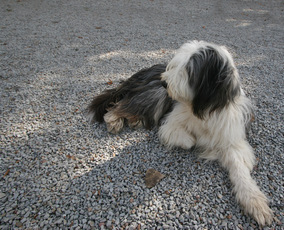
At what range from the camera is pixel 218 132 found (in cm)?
233

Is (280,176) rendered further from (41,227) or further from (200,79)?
(41,227)

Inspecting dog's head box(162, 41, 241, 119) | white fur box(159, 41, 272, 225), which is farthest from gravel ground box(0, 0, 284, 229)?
dog's head box(162, 41, 241, 119)

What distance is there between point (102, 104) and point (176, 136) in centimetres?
135

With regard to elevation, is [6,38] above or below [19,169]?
above

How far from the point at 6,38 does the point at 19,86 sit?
3124 mm

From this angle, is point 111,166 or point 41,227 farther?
point 111,166

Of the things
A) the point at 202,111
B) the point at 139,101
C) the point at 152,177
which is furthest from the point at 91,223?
the point at 139,101

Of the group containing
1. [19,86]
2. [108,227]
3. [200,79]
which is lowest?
[108,227]

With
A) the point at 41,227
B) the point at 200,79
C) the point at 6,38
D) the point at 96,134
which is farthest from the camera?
the point at 6,38

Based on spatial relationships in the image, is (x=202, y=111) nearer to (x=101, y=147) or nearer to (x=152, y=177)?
(x=152, y=177)

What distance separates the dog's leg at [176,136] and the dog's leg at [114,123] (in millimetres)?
647

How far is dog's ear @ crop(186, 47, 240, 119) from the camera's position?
197 cm

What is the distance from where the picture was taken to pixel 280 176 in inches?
91.7

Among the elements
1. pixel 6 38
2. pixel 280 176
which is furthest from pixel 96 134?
pixel 6 38
